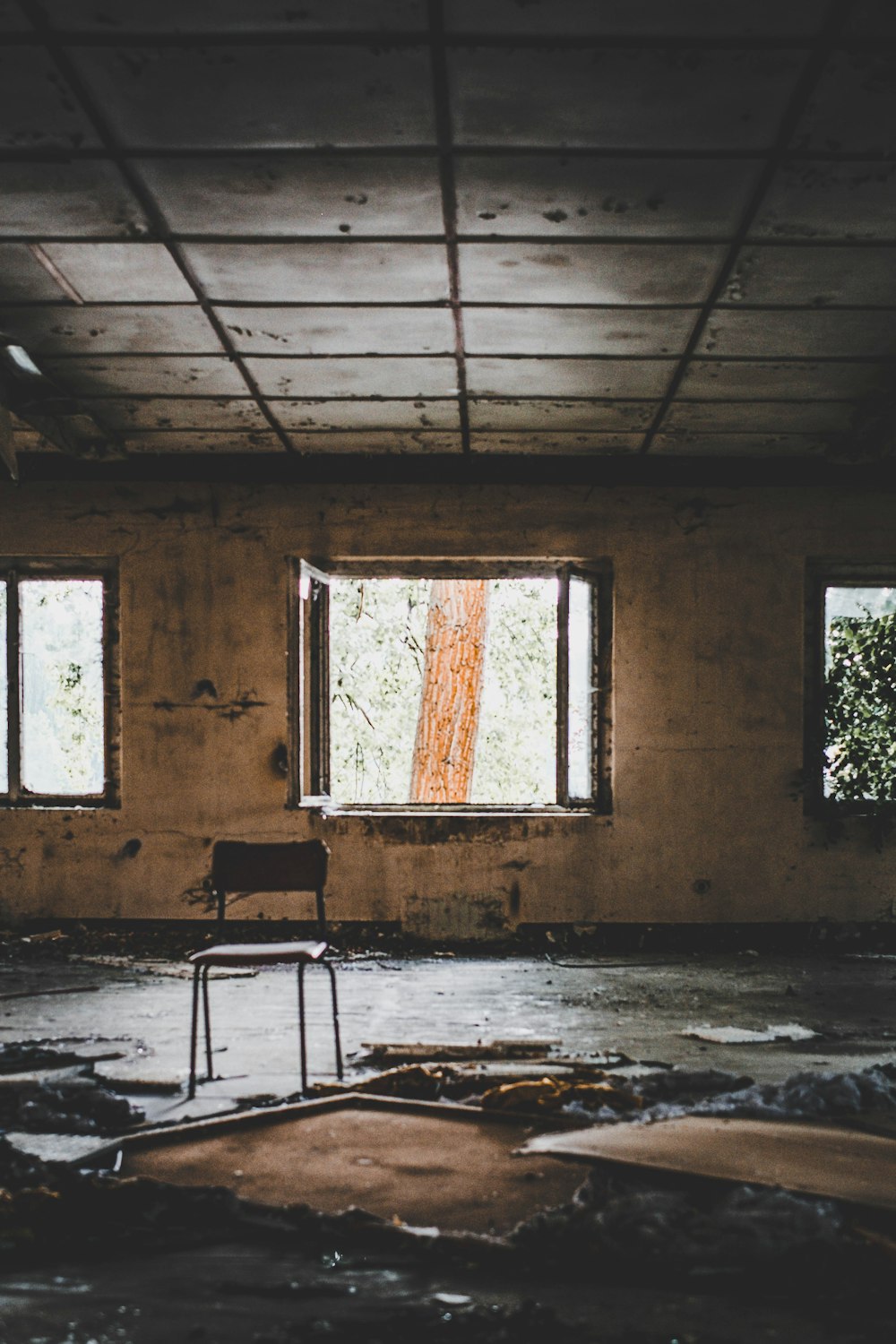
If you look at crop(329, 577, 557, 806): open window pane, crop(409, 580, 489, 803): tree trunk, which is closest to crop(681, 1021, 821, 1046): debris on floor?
crop(409, 580, 489, 803): tree trunk

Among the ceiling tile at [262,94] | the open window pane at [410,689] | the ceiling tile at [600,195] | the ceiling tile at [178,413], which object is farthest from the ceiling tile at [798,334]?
the open window pane at [410,689]

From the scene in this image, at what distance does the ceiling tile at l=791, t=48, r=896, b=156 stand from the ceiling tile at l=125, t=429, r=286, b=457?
3.33 meters

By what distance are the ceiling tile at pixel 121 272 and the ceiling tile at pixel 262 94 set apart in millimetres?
660

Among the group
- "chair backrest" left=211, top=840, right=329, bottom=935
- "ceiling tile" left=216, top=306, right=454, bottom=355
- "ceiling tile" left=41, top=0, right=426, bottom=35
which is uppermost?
"ceiling tile" left=41, top=0, right=426, bottom=35

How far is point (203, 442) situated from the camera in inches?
224

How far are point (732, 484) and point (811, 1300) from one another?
469 cm

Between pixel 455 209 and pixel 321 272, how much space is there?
24.5 inches

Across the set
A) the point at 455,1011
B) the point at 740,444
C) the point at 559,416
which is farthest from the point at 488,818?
the point at 740,444

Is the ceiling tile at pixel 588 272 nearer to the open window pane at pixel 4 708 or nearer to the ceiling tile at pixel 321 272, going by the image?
the ceiling tile at pixel 321 272

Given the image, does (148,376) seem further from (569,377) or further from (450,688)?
(450,688)

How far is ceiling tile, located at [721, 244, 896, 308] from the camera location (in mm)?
3455

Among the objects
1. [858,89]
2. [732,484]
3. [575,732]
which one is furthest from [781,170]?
[575,732]

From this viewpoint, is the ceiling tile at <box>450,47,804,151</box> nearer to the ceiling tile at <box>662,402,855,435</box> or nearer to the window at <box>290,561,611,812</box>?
the ceiling tile at <box>662,402,855,435</box>

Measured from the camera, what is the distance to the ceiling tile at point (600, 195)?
2.97 metres
